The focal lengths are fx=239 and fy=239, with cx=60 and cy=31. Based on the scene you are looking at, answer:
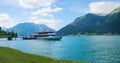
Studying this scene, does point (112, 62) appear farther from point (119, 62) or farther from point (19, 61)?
point (19, 61)

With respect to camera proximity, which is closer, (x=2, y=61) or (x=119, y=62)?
(x=2, y=61)

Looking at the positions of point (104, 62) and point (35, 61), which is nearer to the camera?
point (35, 61)

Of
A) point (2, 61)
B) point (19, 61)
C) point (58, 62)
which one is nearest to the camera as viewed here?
point (2, 61)

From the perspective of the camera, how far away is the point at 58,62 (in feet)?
114

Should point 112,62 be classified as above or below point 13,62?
below

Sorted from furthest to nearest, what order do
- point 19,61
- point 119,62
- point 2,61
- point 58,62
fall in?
point 119,62 < point 58,62 < point 19,61 < point 2,61

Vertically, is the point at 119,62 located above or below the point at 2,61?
below

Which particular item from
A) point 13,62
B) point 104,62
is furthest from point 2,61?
point 104,62

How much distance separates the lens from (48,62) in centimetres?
3438

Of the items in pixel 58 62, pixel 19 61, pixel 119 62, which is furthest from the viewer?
pixel 119 62

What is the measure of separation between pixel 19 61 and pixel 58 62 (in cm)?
574

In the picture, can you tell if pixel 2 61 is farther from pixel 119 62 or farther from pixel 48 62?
pixel 119 62

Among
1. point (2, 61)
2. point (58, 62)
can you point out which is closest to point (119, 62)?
point (58, 62)

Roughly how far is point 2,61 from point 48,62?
696 centimetres
